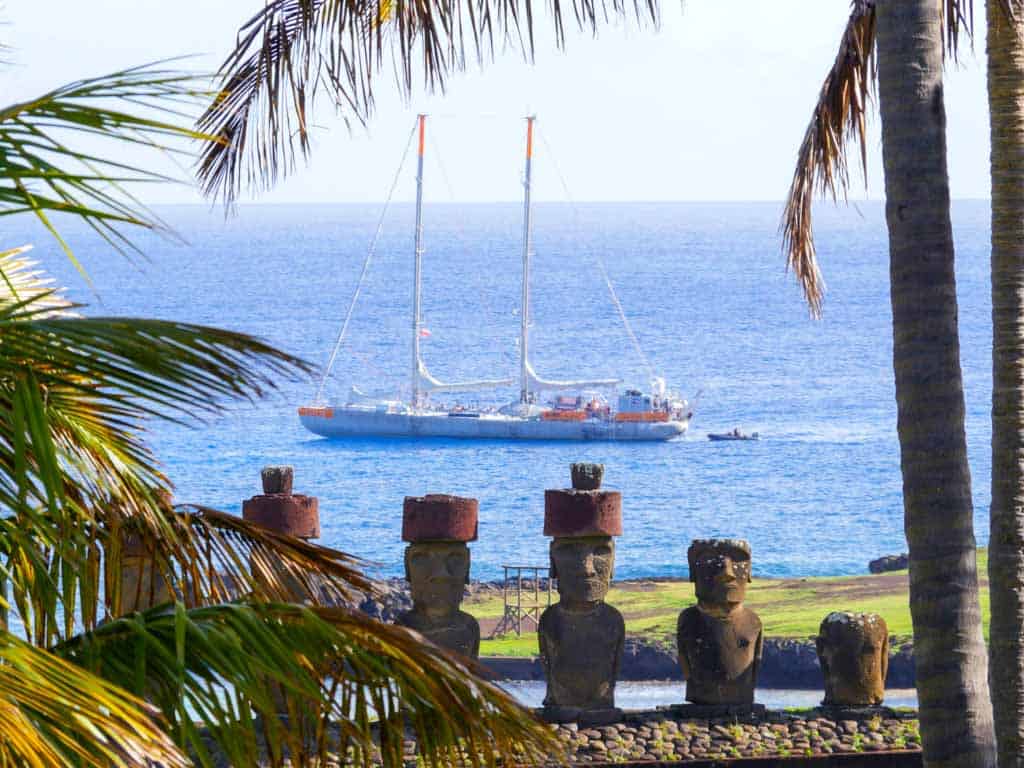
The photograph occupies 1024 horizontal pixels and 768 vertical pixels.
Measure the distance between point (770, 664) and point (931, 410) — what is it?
15.3m

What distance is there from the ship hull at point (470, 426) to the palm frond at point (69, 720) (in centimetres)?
7551

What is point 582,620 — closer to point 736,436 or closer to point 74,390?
point 74,390

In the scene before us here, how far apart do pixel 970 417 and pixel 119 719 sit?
257ft

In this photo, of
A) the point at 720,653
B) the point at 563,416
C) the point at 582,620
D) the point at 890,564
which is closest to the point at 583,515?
the point at 582,620

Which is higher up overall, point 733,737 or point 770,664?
point 733,737

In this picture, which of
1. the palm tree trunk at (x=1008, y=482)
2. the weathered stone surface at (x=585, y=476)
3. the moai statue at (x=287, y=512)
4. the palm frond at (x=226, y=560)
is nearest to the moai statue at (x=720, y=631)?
→ the weathered stone surface at (x=585, y=476)

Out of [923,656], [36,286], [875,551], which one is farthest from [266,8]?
[875,551]

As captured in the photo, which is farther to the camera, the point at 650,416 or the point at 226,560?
the point at 650,416

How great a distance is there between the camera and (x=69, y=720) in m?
3.57

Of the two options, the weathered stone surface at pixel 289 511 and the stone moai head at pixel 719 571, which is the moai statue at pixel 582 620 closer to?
the stone moai head at pixel 719 571

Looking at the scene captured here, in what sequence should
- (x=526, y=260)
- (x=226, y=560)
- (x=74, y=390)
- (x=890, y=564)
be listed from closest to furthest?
1. (x=74, y=390)
2. (x=226, y=560)
3. (x=890, y=564)
4. (x=526, y=260)

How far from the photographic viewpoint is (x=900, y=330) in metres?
6.50

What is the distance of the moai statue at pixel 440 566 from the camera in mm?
11195

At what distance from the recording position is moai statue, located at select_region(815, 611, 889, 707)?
1152 centimetres
